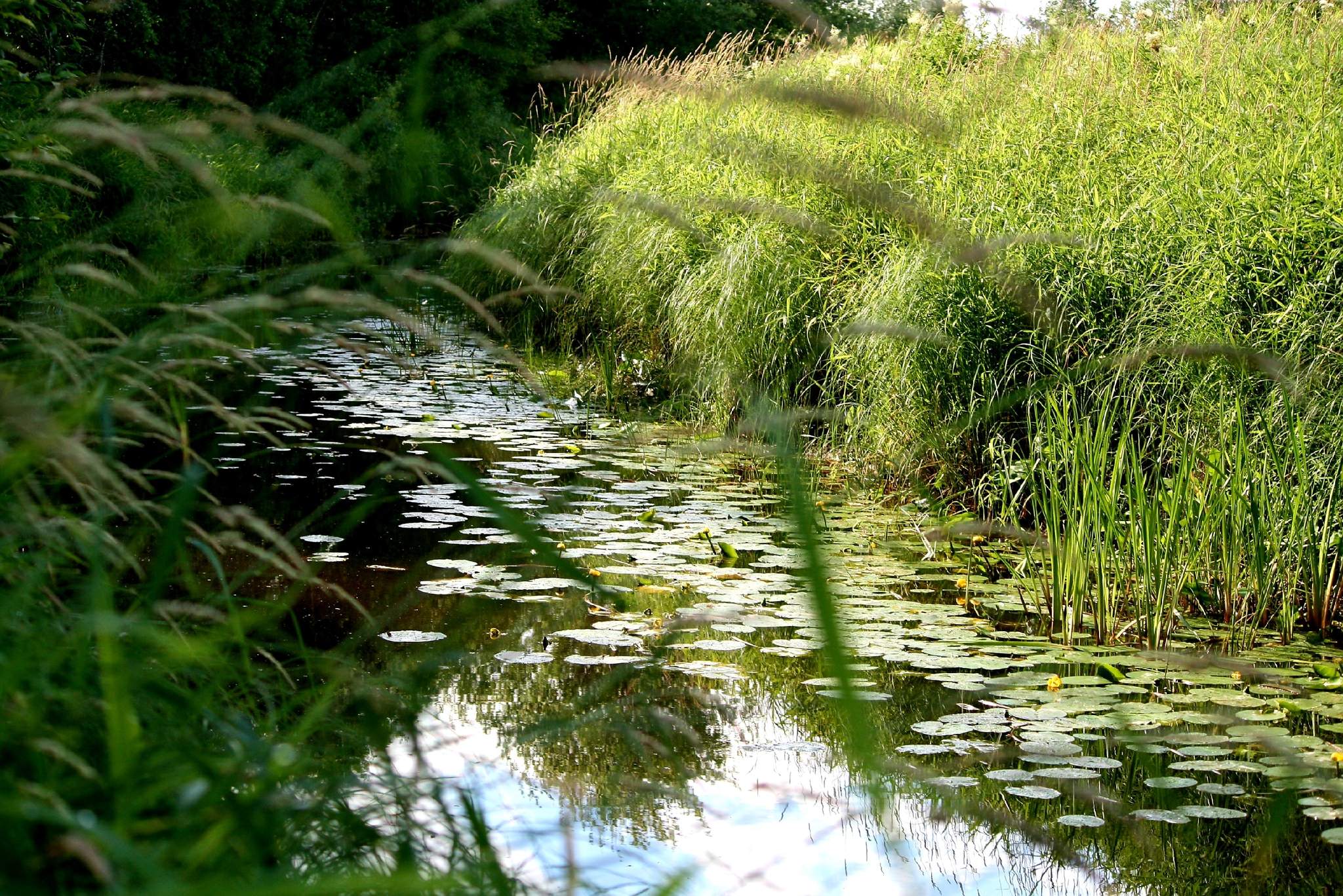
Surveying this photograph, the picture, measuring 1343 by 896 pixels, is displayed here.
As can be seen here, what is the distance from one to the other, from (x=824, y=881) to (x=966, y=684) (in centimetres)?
104

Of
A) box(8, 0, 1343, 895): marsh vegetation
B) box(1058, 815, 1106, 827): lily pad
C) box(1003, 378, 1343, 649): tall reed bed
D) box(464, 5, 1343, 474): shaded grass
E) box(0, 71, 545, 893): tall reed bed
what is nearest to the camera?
box(0, 71, 545, 893): tall reed bed

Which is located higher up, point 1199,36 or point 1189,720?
point 1199,36

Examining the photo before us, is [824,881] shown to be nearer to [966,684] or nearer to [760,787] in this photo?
[760,787]

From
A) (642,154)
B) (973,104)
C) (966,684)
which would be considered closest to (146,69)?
(642,154)

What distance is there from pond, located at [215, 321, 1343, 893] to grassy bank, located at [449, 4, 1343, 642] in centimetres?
44

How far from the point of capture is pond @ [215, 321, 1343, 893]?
2570mm

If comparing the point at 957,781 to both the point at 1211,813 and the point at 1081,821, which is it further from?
the point at 1211,813

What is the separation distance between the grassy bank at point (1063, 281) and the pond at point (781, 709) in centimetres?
44

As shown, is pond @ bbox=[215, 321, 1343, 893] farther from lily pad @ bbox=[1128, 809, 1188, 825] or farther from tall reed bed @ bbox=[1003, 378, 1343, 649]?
tall reed bed @ bbox=[1003, 378, 1343, 649]

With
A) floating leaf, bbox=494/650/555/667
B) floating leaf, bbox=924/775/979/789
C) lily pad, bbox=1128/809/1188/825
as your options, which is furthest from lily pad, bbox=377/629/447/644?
lily pad, bbox=1128/809/1188/825

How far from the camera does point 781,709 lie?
342 centimetres

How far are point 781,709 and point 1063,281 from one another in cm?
249

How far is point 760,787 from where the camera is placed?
9.75 feet

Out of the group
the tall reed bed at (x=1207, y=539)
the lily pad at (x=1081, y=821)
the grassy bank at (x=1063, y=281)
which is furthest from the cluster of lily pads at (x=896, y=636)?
the grassy bank at (x=1063, y=281)
